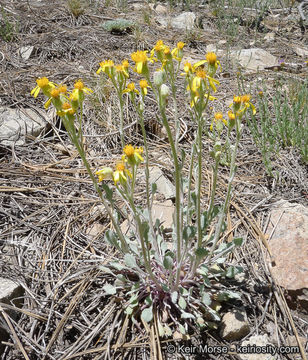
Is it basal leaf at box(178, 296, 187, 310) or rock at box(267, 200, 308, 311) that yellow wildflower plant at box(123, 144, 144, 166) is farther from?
rock at box(267, 200, 308, 311)

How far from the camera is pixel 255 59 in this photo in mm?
4328

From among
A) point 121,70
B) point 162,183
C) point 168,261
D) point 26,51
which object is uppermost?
point 121,70

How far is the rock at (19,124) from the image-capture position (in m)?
2.73

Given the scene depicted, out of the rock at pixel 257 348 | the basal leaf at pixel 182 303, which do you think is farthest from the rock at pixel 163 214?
the rock at pixel 257 348

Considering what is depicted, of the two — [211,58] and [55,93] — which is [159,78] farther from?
[55,93]

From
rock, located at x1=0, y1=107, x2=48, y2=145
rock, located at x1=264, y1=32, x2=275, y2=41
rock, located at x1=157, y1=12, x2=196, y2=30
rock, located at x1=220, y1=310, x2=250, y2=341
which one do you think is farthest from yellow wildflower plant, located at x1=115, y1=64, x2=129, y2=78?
rock, located at x1=264, y1=32, x2=275, y2=41

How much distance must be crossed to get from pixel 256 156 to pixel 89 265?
5.84 feet

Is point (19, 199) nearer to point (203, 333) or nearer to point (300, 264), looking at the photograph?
point (203, 333)

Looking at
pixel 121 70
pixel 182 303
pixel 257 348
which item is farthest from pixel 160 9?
pixel 257 348

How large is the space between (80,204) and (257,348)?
1.47 m

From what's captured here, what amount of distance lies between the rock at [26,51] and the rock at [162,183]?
256cm

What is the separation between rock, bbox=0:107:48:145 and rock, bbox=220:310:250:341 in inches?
88.7

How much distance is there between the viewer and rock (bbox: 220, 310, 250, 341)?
1.55 meters

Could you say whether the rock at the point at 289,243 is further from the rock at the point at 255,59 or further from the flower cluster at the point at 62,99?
the rock at the point at 255,59
